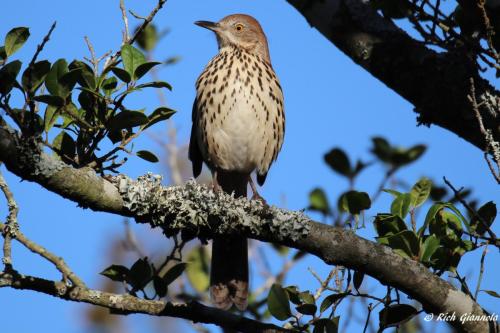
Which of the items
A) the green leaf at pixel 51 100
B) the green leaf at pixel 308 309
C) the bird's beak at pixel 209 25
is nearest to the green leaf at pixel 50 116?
the green leaf at pixel 51 100

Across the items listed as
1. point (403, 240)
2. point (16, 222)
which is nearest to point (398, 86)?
point (403, 240)

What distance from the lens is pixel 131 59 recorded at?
2.71 meters

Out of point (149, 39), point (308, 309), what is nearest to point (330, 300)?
point (308, 309)

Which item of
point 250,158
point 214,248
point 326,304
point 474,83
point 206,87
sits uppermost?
point 206,87

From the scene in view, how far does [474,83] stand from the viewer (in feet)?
10.9

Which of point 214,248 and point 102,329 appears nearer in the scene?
point 214,248

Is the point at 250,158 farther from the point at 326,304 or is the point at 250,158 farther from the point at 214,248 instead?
the point at 326,304

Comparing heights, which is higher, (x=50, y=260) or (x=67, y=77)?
(x=67, y=77)

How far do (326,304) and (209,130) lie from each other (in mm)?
2071

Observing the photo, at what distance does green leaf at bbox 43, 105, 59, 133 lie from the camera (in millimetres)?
2627

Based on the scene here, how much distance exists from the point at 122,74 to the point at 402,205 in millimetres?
1337

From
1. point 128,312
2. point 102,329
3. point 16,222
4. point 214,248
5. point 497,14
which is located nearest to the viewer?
point 16,222

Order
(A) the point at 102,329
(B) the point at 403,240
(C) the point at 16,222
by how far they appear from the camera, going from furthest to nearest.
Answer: (A) the point at 102,329
(B) the point at 403,240
(C) the point at 16,222

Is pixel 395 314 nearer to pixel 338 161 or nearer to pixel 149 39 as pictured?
pixel 338 161
